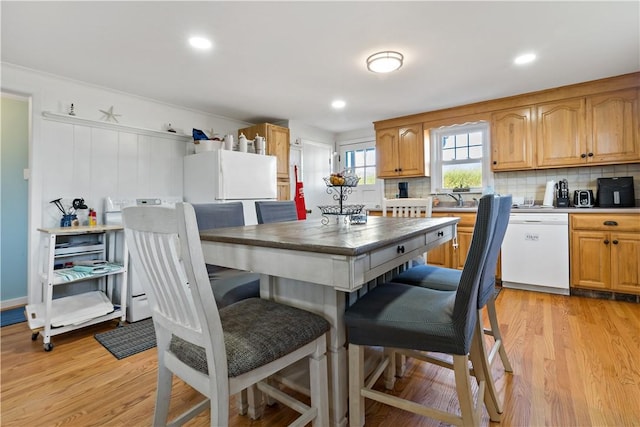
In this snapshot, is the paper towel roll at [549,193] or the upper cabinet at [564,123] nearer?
the upper cabinet at [564,123]

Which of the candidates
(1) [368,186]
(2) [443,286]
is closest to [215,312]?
(2) [443,286]

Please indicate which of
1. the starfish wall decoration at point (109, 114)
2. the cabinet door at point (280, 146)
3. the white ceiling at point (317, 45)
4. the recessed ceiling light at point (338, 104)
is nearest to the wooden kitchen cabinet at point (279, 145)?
the cabinet door at point (280, 146)

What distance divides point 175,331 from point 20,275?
3.44 metres

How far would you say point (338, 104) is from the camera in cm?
391

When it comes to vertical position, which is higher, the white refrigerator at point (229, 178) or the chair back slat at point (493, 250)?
the white refrigerator at point (229, 178)

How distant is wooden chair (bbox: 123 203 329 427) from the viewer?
90 centimetres

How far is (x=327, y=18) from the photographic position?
2.05 m

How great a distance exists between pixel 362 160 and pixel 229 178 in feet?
8.78

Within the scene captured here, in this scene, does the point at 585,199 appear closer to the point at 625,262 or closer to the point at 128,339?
the point at 625,262

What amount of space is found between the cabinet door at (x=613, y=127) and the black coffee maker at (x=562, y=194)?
37 centimetres

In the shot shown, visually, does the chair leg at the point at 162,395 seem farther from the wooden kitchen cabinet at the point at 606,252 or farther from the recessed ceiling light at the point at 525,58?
the wooden kitchen cabinet at the point at 606,252

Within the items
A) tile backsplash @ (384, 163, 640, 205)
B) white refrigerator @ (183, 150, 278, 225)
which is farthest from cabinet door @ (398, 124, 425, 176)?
white refrigerator @ (183, 150, 278, 225)

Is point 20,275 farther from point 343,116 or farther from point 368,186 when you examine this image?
point 368,186

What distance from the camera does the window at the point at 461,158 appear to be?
422 cm
